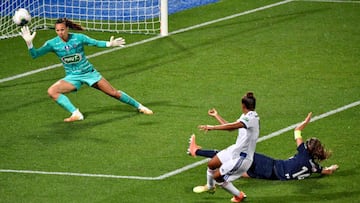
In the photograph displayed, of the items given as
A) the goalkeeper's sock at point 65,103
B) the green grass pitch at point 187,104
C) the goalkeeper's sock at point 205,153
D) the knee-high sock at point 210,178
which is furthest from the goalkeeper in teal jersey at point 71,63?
the knee-high sock at point 210,178

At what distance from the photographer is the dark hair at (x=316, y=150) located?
17.5 m

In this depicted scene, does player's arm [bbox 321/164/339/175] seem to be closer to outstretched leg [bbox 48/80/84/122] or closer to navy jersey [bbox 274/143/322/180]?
navy jersey [bbox 274/143/322/180]

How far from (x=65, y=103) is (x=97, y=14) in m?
8.34

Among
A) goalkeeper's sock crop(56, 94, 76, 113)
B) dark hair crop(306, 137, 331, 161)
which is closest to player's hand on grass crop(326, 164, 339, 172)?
dark hair crop(306, 137, 331, 161)

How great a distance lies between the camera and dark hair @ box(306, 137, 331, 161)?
1753 centimetres

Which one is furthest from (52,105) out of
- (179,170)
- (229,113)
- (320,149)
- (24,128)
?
(320,149)

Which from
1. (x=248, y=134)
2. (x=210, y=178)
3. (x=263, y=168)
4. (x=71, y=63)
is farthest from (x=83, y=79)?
(x=248, y=134)

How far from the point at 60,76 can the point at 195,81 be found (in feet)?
9.06

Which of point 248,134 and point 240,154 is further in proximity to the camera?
point 240,154

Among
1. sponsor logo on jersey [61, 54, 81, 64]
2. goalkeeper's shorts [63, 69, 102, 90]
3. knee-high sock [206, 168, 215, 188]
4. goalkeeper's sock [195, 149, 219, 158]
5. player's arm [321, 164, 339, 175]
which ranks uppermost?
sponsor logo on jersey [61, 54, 81, 64]

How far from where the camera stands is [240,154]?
16.9 metres

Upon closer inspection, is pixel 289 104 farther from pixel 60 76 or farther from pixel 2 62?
pixel 2 62

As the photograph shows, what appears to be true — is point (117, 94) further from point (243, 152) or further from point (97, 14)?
point (97, 14)

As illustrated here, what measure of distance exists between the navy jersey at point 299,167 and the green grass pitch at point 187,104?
13 centimetres
